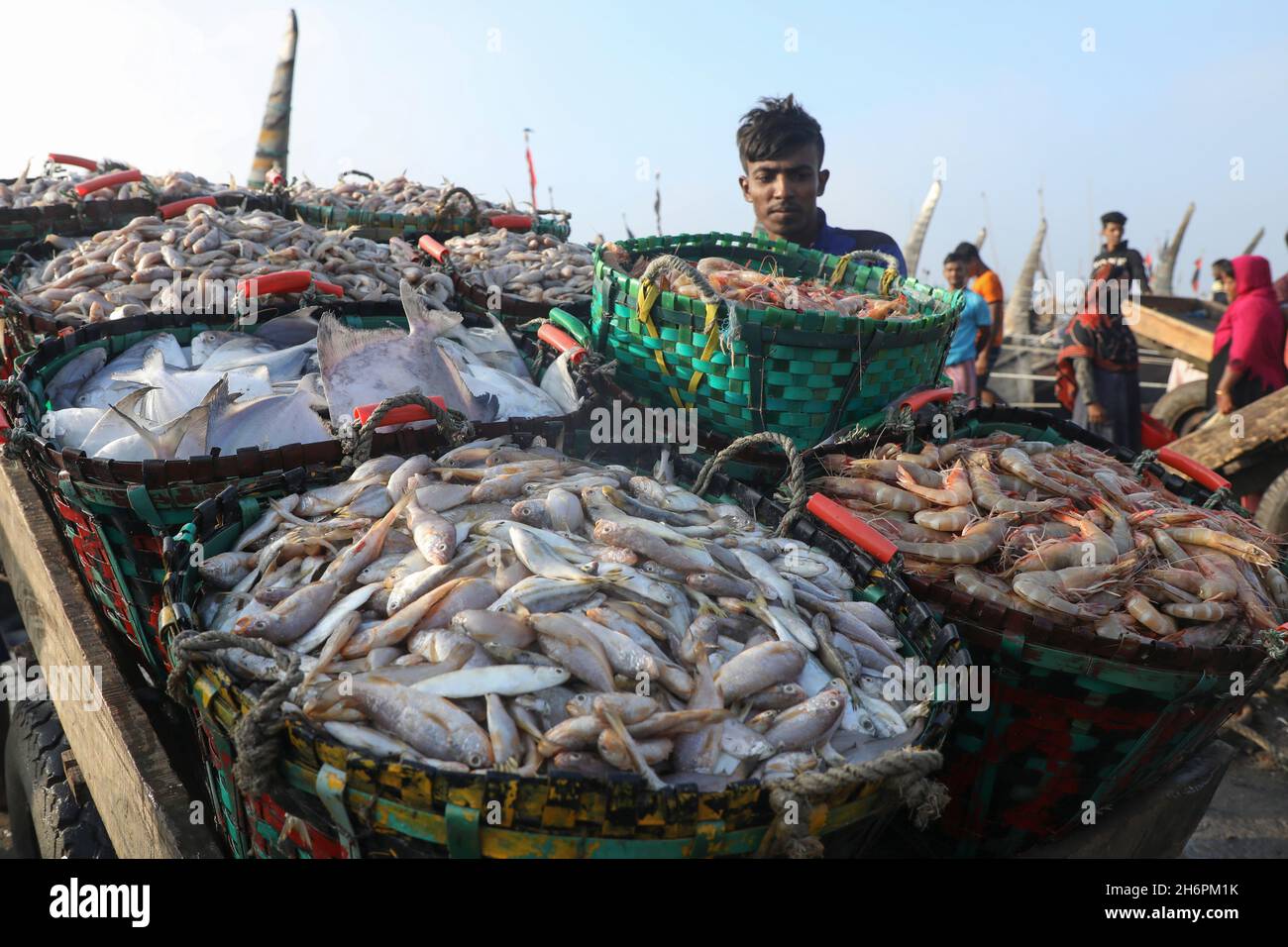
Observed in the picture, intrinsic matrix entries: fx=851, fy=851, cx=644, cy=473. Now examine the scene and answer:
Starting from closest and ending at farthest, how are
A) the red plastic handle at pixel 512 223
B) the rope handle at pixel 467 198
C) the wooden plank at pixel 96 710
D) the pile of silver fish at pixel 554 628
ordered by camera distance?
the pile of silver fish at pixel 554 628, the wooden plank at pixel 96 710, the rope handle at pixel 467 198, the red plastic handle at pixel 512 223

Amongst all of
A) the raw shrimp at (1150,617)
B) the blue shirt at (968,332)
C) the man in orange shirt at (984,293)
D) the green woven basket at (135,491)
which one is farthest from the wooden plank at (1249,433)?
Answer: the green woven basket at (135,491)

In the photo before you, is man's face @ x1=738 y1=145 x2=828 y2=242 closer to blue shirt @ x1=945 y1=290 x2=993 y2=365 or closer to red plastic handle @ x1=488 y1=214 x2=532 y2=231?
red plastic handle @ x1=488 y1=214 x2=532 y2=231

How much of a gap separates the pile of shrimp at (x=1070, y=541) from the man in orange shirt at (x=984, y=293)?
689 centimetres

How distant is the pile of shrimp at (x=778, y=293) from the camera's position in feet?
9.86

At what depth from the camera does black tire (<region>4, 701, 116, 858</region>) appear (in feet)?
8.91

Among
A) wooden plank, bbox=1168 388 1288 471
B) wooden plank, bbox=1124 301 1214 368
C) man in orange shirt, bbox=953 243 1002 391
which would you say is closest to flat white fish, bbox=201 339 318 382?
wooden plank, bbox=1168 388 1288 471

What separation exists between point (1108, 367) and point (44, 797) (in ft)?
27.5

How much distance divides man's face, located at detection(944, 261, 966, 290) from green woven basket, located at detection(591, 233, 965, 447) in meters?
6.62

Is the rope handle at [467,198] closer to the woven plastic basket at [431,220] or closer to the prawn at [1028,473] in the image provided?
the woven plastic basket at [431,220]

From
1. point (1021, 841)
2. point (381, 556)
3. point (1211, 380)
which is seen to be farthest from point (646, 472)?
point (1211, 380)

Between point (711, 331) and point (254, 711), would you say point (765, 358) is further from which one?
point (254, 711)

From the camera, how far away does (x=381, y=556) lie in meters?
2.02
